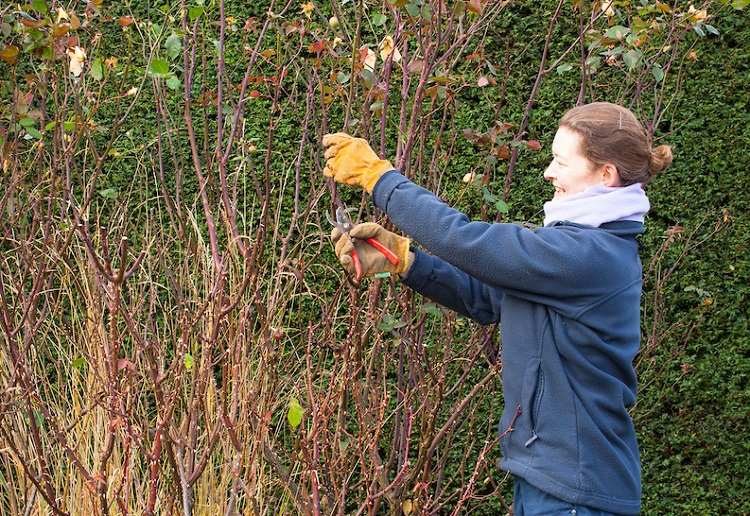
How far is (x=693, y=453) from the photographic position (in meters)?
4.05

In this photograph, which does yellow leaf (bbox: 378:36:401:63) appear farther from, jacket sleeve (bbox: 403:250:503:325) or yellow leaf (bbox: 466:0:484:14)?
jacket sleeve (bbox: 403:250:503:325)

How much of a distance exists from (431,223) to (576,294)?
1.20 feet

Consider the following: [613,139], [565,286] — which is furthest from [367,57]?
[565,286]

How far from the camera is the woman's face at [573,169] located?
2.29 meters

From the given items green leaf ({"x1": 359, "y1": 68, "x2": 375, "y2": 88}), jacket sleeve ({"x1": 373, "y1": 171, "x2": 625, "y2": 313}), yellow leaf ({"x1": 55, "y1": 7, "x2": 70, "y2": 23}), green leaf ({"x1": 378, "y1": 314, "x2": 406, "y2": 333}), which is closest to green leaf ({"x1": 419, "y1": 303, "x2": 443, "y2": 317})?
green leaf ({"x1": 378, "y1": 314, "x2": 406, "y2": 333})

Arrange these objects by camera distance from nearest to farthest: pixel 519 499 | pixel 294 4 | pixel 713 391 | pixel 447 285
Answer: pixel 519 499 → pixel 447 285 → pixel 713 391 → pixel 294 4

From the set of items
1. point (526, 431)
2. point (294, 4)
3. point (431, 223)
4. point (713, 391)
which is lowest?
point (713, 391)

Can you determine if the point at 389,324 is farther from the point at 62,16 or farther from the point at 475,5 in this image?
the point at 62,16

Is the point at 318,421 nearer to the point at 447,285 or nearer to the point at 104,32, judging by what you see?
the point at 447,285

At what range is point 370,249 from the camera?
2334 millimetres

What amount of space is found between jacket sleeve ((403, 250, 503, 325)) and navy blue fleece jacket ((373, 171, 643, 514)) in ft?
0.59

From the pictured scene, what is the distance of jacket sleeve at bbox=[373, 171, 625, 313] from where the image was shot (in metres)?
2.13

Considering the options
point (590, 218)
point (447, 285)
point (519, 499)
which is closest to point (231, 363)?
point (447, 285)

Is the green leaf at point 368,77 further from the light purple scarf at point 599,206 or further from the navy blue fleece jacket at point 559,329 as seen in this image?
the light purple scarf at point 599,206
